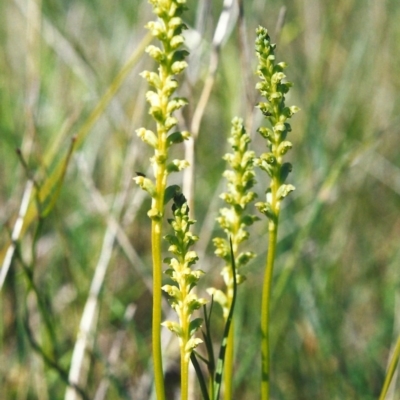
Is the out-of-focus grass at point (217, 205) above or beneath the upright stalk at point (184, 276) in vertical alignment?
above

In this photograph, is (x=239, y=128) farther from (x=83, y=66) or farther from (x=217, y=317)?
(x=83, y=66)

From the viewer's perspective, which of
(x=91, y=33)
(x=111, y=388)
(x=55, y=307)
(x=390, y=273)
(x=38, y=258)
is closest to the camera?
(x=111, y=388)

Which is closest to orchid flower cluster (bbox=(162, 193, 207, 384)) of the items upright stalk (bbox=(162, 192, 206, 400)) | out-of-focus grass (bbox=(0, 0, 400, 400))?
upright stalk (bbox=(162, 192, 206, 400))

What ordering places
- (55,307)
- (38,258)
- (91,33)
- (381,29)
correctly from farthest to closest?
(91,33)
(381,29)
(38,258)
(55,307)

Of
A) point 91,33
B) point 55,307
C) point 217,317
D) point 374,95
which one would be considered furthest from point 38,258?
point 374,95

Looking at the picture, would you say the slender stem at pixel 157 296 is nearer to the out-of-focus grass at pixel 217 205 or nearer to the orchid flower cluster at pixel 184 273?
the orchid flower cluster at pixel 184 273

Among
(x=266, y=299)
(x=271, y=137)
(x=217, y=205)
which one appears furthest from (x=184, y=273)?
(x=217, y=205)

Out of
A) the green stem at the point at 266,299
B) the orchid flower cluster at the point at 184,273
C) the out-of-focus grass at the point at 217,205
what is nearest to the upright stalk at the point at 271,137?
the green stem at the point at 266,299

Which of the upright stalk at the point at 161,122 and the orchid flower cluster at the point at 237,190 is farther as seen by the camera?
the orchid flower cluster at the point at 237,190
